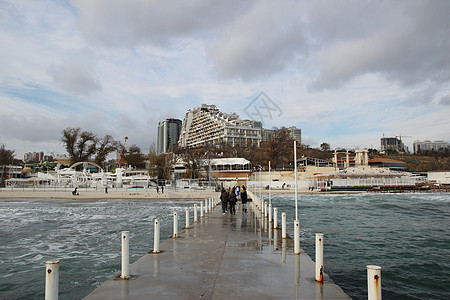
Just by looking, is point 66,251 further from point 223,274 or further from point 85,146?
point 85,146

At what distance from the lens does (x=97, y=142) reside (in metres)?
88.6

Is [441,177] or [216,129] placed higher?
[216,129]

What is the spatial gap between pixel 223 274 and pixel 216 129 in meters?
151

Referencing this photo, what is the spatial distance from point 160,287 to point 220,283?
1.19 metres

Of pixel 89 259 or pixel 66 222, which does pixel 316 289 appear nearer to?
pixel 89 259

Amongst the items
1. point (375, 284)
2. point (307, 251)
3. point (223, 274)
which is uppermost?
point (375, 284)

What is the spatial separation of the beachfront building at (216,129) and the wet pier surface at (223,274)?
116519 millimetres

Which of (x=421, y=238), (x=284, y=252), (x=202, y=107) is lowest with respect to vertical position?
(x=421, y=238)

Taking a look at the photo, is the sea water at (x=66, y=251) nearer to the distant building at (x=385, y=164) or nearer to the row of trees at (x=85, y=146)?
the row of trees at (x=85, y=146)

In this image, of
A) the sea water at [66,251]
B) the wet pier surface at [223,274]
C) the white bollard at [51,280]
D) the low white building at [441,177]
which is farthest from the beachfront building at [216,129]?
the white bollard at [51,280]

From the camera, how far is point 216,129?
157375 millimetres

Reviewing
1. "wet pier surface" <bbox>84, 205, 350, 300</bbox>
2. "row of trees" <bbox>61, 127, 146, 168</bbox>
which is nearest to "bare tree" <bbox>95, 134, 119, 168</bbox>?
"row of trees" <bbox>61, 127, 146, 168</bbox>

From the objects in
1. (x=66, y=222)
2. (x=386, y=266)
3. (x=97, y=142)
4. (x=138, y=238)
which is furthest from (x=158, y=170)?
(x=386, y=266)

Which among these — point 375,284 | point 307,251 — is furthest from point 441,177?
point 375,284
